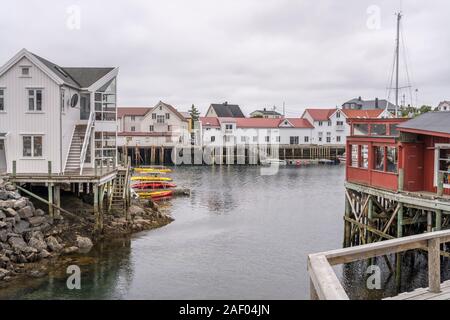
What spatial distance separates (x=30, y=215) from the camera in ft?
84.0

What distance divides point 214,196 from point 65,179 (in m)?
24.7

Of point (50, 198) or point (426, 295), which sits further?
point (50, 198)

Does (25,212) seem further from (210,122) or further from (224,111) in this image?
(224,111)

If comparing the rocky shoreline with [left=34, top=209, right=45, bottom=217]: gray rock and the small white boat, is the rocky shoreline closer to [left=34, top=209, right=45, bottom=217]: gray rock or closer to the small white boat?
[left=34, top=209, right=45, bottom=217]: gray rock

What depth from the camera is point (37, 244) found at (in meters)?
23.8

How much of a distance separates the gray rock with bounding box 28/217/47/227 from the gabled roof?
26.4 ft

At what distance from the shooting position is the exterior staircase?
1163 inches

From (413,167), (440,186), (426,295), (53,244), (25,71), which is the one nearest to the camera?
(426,295)

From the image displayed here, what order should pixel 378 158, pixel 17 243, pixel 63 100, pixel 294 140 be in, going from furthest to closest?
1. pixel 294 140
2. pixel 63 100
3. pixel 378 158
4. pixel 17 243

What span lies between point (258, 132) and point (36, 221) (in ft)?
264

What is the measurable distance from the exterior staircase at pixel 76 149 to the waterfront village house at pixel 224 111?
97.3 m

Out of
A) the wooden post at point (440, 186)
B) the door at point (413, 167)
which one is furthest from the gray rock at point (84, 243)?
the wooden post at point (440, 186)

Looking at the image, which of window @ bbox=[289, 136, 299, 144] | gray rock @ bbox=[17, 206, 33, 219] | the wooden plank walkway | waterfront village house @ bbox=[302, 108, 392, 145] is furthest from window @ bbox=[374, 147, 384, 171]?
waterfront village house @ bbox=[302, 108, 392, 145]

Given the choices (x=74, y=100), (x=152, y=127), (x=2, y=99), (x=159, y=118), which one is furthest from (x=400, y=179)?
(x=152, y=127)
